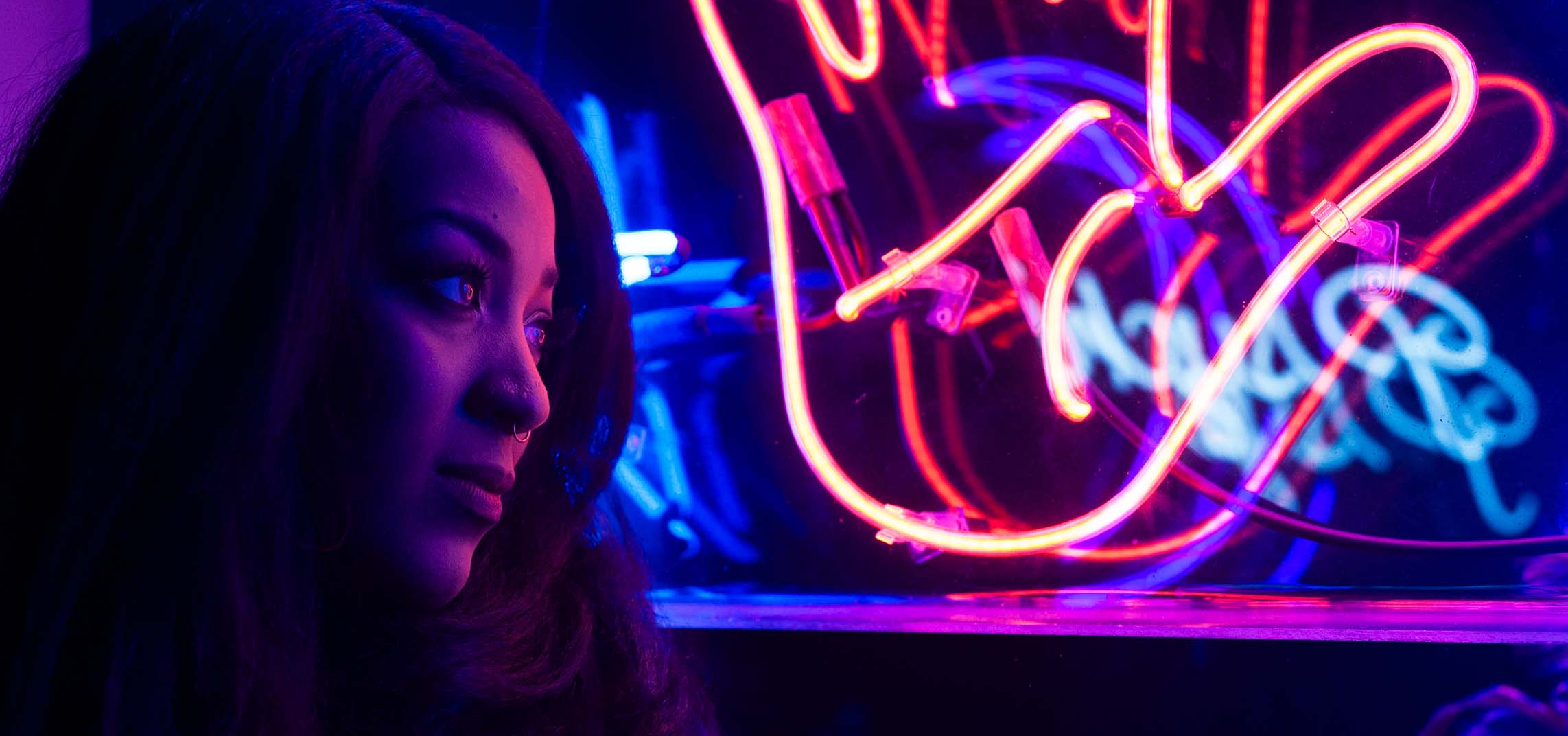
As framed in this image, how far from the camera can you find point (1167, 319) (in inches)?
58.3

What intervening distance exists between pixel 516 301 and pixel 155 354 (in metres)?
0.30

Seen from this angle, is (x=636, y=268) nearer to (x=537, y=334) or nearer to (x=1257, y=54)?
(x=537, y=334)

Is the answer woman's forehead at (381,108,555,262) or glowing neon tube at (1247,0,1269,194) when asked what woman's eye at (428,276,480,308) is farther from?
glowing neon tube at (1247,0,1269,194)

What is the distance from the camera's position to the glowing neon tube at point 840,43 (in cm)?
149

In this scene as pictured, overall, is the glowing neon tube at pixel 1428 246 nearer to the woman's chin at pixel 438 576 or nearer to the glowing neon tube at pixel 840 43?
the glowing neon tube at pixel 840 43

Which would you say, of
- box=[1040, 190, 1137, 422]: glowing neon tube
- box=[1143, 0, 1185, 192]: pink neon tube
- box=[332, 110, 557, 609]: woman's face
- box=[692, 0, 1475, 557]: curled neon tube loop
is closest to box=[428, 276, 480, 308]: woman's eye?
box=[332, 110, 557, 609]: woman's face

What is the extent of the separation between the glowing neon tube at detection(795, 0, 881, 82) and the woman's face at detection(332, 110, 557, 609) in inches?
30.0

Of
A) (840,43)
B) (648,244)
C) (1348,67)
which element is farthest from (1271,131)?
(648,244)

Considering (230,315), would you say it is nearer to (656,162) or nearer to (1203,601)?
(656,162)

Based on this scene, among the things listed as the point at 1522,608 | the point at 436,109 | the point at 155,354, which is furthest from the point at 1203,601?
the point at 155,354

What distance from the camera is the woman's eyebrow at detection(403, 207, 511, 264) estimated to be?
80 centimetres

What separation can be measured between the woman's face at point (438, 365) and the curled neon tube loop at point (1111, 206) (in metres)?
0.63

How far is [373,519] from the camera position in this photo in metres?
0.78

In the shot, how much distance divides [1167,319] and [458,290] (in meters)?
1.12
